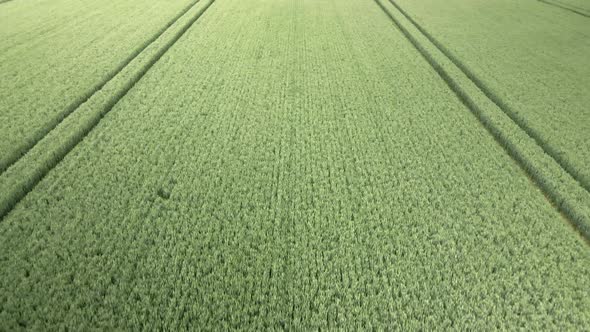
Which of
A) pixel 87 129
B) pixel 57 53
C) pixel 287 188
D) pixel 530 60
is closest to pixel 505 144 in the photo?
pixel 287 188

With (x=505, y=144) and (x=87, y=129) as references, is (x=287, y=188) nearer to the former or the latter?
(x=87, y=129)

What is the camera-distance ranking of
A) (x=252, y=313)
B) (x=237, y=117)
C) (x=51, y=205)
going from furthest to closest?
(x=237, y=117) < (x=51, y=205) < (x=252, y=313)

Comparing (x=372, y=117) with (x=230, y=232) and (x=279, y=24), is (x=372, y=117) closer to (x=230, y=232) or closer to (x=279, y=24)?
(x=230, y=232)

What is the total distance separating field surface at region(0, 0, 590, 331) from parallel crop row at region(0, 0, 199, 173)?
0.06 metres

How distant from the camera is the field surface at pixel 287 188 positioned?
290cm

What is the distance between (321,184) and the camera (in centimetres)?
430

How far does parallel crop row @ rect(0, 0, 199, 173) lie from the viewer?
211 inches

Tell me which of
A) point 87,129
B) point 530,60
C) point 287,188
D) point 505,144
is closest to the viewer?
point 287,188

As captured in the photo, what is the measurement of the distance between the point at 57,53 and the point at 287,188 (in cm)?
700

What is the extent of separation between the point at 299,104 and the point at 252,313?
13.5ft

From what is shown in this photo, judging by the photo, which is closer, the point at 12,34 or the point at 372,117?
the point at 372,117

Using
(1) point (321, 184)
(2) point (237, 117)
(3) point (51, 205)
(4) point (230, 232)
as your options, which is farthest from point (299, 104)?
(3) point (51, 205)

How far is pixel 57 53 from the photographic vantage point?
25.9 ft

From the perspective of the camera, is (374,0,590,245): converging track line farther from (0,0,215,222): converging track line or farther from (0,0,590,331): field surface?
(0,0,215,222): converging track line
